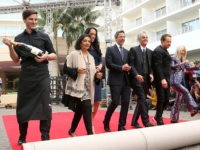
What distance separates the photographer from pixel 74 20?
34906mm

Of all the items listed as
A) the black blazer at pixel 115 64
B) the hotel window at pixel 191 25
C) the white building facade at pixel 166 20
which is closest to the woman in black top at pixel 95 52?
the black blazer at pixel 115 64

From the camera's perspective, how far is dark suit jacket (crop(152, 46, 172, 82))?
5.88m

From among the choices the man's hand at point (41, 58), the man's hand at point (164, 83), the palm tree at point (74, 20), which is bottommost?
the man's hand at point (164, 83)

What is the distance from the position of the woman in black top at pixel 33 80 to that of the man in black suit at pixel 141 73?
5.82ft

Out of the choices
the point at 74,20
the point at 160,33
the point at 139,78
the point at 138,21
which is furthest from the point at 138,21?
the point at 139,78

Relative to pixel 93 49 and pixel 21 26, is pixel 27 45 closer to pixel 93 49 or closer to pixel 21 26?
pixel 93 49

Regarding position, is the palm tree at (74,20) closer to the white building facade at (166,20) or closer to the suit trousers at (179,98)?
the white building facade at (166,20)

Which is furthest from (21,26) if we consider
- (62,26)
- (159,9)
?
(159,9)

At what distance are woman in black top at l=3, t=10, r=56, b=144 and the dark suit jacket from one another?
2219 millimetres

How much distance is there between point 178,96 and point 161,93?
30.0 inches

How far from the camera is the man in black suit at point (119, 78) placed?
18.0 feet

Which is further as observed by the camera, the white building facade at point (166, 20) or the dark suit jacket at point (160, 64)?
the white building facade at point (166, 20)

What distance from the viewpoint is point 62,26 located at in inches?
1350

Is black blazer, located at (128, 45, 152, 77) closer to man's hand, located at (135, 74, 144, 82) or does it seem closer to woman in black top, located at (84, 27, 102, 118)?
man's hand, located at (135, 74, 144, 82)
